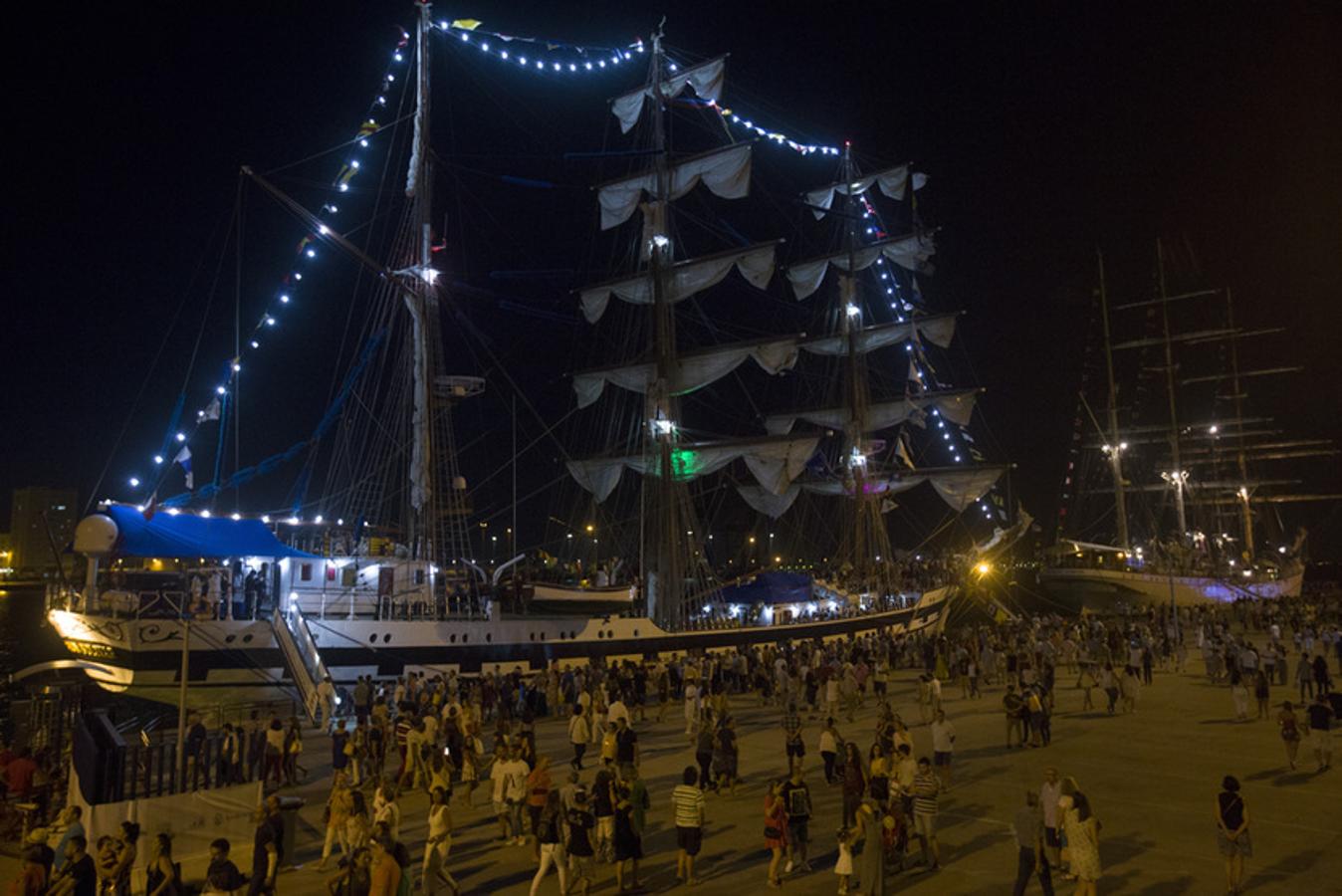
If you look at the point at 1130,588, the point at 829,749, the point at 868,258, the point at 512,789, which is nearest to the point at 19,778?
the point at 512,789

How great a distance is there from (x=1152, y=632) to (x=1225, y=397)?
53.1 m

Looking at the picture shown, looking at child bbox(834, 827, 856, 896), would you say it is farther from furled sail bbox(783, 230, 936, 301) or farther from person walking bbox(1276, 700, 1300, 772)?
furled sail bbox(783, 230, 936, 301)

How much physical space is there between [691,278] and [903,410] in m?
18.9

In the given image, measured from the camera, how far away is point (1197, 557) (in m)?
66.7

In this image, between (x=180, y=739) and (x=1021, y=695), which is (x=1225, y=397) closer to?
(x=1021, y=695)

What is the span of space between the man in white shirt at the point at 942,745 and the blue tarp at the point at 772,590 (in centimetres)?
2623

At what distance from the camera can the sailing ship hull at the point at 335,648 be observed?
67.1 feet

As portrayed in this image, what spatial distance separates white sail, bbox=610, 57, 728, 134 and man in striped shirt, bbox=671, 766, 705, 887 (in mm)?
38088

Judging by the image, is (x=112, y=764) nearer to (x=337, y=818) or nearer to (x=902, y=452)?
(x=337, y=818)

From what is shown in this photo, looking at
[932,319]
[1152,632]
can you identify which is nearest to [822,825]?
[1152,632]

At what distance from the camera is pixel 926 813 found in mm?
9867

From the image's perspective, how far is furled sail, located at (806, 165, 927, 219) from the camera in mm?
56594

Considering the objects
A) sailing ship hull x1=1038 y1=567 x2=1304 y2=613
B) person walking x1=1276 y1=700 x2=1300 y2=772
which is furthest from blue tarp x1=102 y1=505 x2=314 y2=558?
sailing ship hull x1=1038 y1=567 x2=1304 y2=613

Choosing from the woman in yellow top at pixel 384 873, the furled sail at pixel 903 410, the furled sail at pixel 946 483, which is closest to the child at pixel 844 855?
the woman in yellow top at pixel 384 873
